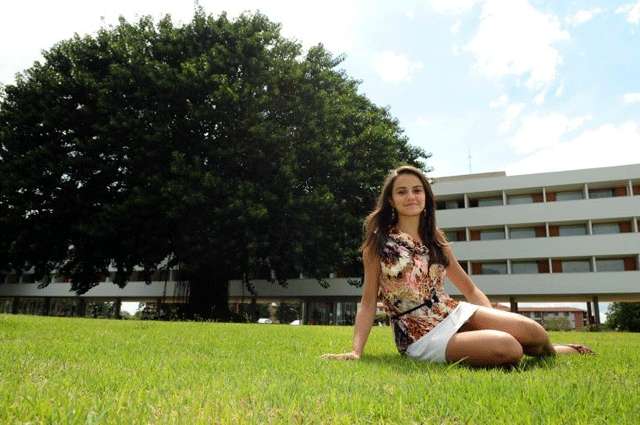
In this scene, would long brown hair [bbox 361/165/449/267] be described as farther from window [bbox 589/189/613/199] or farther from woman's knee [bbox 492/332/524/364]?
window [bbox 589/189/613/199]

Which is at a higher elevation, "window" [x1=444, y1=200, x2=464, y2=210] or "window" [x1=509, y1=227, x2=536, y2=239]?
"window" [x1=444, y1=200, x2=464, y2=210]

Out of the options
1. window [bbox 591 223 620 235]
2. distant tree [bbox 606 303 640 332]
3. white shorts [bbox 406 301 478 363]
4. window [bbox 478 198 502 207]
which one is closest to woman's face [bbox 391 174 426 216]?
white shorts [bbox 406 301 478 363]

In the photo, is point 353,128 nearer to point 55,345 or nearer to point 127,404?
point 55,345

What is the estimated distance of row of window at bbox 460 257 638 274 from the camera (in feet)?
125

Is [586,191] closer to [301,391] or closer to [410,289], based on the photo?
[410,289]

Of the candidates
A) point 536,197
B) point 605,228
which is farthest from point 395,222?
point 536,197

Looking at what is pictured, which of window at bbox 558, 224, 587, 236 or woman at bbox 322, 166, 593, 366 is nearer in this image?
woman at bbox 322, 166, 593, 366

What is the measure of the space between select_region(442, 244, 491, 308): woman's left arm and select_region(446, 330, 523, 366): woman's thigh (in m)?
0.79

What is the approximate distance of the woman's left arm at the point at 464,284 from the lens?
4719mm

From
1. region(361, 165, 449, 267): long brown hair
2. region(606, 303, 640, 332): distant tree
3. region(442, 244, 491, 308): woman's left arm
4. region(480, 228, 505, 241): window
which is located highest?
region(480, 228, 505, 241): window

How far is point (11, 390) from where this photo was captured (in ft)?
8.60

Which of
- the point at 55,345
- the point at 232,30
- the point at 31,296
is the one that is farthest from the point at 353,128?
the point at 31,296

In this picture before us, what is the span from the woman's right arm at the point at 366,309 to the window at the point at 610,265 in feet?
130

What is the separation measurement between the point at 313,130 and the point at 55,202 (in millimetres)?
12856
